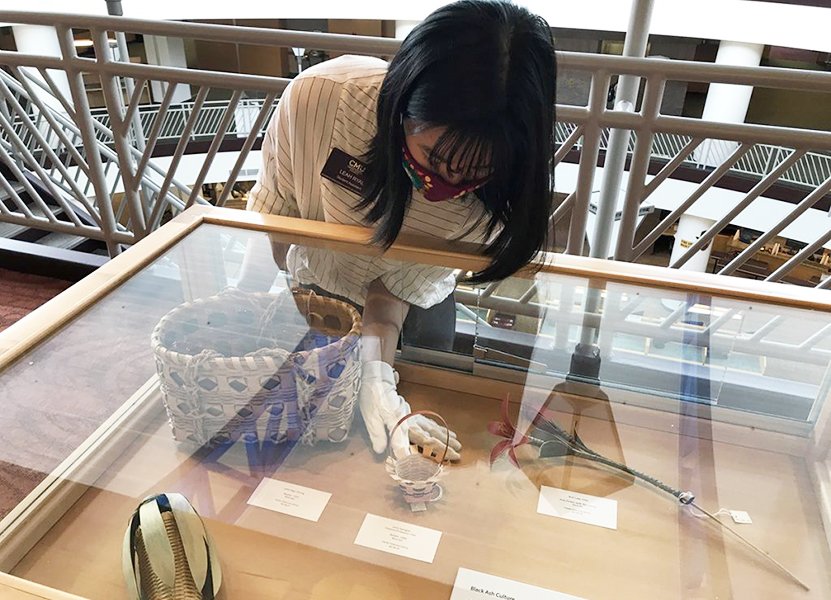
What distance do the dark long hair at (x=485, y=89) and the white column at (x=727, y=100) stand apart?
5.91 meters

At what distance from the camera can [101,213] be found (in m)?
1.86

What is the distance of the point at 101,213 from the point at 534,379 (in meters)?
1.49

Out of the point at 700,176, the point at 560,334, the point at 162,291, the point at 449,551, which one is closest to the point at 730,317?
the point at 560,334

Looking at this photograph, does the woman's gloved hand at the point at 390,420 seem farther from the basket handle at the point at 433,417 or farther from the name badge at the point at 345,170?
the name badge at the point at 345,170

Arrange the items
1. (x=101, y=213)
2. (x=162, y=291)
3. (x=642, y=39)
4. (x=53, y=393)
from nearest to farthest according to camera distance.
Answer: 1. (x=53, y=393)
2. (x=162, y=291)
3. (x=642, y=39)
4. (x=101, y=213)

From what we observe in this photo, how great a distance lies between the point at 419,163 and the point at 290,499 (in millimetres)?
434

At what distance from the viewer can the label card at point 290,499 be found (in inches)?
29.0

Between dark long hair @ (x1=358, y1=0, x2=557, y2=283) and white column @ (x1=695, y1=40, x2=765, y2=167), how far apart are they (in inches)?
233

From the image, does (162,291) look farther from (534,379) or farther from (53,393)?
(534,379)

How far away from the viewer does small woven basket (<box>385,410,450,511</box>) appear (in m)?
0.75

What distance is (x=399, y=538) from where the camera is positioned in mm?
708

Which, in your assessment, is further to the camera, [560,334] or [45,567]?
[560,334]

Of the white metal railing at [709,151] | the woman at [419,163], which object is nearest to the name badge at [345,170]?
the woman at [419,163]

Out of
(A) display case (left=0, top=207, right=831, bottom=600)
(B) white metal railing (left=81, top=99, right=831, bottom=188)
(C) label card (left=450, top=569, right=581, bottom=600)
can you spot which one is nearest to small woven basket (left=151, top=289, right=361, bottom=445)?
(A) display case (left=0, top=207, right=831, bottom=600)
